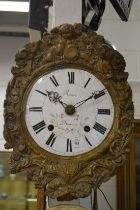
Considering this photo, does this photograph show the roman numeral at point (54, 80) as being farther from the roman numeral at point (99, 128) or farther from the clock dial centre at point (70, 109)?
the roman numeral at point (99, 128)

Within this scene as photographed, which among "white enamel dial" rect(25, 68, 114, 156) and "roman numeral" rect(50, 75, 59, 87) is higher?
"roman numeral" rect(50, 75, 59, 87)

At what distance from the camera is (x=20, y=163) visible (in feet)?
3.45

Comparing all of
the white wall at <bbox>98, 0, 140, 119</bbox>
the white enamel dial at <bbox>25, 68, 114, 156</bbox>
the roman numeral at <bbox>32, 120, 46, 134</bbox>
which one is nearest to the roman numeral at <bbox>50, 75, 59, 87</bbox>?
the white enamel dial at <bbox>25, 68, 114, 156</bbox>

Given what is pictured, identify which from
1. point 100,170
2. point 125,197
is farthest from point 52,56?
point 125,197

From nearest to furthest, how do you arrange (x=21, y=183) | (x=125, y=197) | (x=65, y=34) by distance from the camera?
(x=65, y=34) → (x=125, y=197) → (x=21, y=183)

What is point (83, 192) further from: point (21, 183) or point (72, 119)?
point (21, 183)

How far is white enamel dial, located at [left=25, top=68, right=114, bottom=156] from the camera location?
1.08m

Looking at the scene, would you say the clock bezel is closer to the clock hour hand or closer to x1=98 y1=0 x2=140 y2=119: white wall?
the clock hour hand

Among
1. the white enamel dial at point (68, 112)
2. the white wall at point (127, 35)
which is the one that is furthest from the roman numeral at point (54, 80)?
the white wall at point (127, 35)

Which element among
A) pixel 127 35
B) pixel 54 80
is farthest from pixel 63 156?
pixel 127 35

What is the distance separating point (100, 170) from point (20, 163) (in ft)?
0.84

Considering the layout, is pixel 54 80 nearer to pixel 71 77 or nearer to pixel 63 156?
pixel 71 77

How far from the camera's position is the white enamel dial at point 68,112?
1.08 m

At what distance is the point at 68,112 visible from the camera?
1.09m
